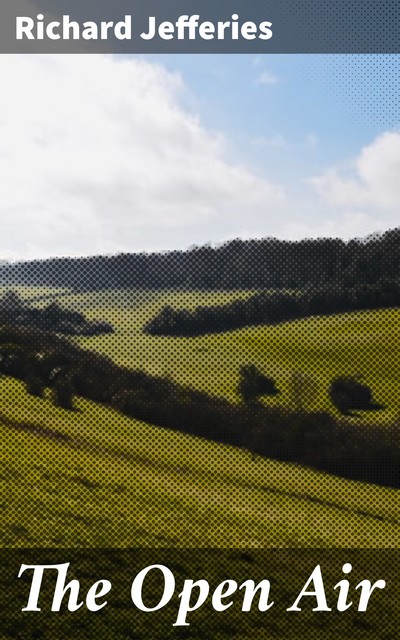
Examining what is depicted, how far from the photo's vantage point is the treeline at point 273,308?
6228cm

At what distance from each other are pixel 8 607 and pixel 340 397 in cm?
6468

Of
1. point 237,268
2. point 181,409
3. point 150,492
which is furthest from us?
point 237,268

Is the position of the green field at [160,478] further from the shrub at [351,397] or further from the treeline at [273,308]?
the shrub at [351,397]

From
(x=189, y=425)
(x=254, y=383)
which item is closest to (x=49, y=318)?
(x=189, y=425)

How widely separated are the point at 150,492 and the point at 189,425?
49.2 feet

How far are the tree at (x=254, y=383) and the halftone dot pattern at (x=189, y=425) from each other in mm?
248

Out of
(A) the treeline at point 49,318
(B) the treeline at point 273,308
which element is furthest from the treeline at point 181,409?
(B) the treeline at point 273,308

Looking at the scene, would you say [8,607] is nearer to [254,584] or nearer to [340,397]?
[254,584]

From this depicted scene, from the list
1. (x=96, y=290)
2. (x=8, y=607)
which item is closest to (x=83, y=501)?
(x=8, y=607)

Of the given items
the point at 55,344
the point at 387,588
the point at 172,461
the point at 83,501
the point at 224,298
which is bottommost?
the point at 387,588

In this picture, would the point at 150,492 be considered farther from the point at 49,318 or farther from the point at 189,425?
the point at 49,318

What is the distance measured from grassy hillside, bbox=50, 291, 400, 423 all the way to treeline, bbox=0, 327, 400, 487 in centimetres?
248

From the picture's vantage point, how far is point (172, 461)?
40.2 m

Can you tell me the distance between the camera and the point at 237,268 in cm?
6000
